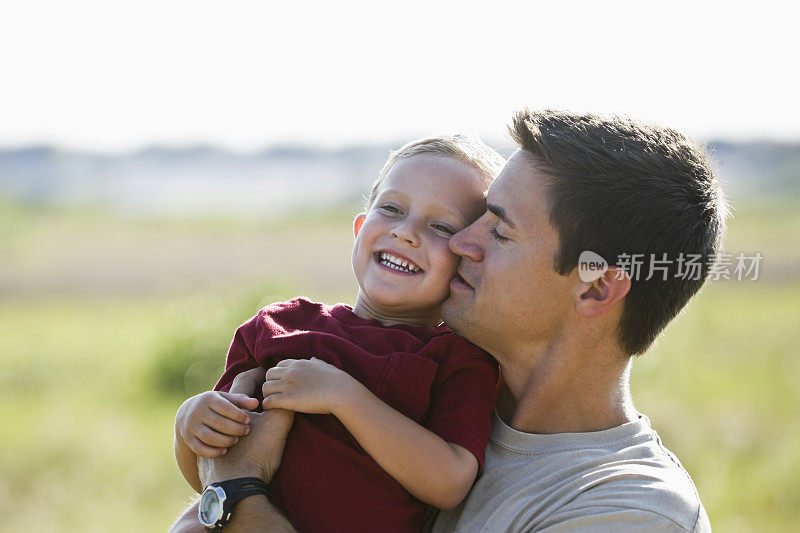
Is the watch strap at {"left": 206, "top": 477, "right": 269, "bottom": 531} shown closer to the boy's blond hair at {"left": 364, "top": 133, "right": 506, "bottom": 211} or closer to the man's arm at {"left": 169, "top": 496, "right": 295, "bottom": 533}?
the man's arm at {"left": 169, "top": 496, "right": 295, "bottom": 533}

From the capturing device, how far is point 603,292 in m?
2.57

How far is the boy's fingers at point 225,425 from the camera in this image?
243cm

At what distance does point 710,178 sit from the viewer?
2617 millimetres

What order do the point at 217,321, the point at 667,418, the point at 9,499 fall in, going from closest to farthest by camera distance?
the point at 9,499
the point at 667,418
the point at 217,321

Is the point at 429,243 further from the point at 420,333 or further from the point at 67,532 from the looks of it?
the point at 67,532

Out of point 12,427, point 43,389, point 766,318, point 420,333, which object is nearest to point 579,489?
point 420,333

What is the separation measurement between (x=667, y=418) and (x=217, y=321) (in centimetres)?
648

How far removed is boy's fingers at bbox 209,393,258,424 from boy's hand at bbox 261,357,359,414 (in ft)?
0.22

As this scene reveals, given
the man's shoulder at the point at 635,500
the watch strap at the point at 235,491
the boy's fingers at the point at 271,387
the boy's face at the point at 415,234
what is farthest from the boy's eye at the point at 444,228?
the watch strap at the point at 235,491

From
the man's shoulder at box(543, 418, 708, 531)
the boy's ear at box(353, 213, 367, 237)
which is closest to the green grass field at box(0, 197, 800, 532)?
the boy's ear at box(353, 213, 367, 237)

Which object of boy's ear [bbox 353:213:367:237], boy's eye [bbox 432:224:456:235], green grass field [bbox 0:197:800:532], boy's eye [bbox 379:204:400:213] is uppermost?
boy's eye [bbox 379:204:400:213]

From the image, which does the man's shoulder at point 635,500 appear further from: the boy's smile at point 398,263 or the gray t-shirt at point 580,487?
the boy's smile at point 398,263

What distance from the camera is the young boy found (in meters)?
2.34

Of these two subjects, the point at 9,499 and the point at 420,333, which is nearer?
the point at 420,333
